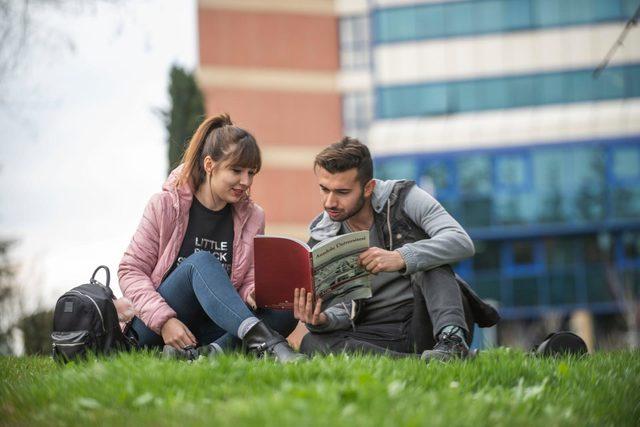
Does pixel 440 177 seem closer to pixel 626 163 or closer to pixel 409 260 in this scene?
pixel 626 163

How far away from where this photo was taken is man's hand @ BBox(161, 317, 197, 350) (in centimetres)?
511

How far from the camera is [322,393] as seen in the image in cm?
371

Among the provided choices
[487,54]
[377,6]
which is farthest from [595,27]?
[377,6]

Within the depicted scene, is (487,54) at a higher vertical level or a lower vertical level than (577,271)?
higher

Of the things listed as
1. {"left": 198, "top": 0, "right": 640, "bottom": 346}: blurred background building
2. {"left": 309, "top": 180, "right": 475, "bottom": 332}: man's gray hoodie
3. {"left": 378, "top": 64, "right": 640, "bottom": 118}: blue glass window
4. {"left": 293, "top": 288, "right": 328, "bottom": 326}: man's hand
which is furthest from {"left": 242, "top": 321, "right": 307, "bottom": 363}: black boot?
{"left": 378, "top": 64, "right": 640, "bottom": 118}: blue glass window

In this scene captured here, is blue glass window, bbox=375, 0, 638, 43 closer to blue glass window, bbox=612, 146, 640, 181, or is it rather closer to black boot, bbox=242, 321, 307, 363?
blue glass window, bbox=612, 146, 640, 181

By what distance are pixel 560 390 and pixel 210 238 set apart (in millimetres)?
2165

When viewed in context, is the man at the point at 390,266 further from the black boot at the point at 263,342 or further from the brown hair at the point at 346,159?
the black boot at the point at 263,342

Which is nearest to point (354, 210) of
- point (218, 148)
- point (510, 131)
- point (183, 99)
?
point (218, 148)

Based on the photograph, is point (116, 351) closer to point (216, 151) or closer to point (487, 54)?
point (216, 151)

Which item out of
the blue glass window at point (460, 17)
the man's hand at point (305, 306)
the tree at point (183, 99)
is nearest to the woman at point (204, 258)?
the man's hand at point (305, 306)

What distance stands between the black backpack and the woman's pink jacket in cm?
19

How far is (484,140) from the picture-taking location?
29.9 m

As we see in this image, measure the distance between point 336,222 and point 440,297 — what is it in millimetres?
863
